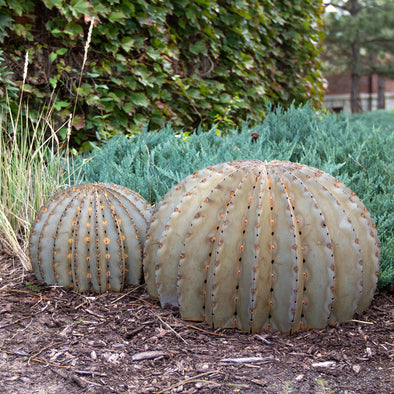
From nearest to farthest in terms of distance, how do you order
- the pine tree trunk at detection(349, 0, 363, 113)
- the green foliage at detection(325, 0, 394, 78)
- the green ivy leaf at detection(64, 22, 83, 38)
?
the green ivy leaf at detection(64, 22, 83, 38), the green foliage at detection(325, 0, 394, 78), the pine tree trunk at detection(349, 0, 363, 113)

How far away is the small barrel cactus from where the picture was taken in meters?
2.38

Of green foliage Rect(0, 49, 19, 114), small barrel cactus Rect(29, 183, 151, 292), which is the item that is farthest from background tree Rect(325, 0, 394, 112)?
small barrel cactus Rect(29, 183, 151, 292)

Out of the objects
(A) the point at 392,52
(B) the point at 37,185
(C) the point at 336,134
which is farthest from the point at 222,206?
(A) the point at 392,52

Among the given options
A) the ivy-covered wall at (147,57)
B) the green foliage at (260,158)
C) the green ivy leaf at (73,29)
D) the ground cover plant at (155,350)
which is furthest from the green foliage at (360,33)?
the ground cover plant at (155,350)

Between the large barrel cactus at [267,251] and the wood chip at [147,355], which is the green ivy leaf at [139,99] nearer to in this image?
the large barrel cactus at [267,251]

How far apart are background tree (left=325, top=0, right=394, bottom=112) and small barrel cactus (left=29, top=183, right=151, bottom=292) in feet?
57.4

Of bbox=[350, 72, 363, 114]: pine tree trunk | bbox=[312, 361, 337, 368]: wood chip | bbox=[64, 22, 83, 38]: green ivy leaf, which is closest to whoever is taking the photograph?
bbox=[312, 361, 337, 368]: wood chip

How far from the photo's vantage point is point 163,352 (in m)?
1.90

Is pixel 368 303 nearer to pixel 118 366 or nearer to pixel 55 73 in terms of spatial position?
pixel 118 366

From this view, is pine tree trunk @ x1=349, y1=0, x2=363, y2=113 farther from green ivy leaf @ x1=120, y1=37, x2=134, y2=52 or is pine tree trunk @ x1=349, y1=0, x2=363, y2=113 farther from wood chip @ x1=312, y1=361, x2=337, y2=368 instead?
wood chip @ x1=312, y1=361, x2=337, y2=368

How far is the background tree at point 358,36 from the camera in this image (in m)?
17.7

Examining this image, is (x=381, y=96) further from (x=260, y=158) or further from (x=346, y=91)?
(x=260, y=158)

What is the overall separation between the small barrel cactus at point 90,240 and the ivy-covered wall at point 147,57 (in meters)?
1.89

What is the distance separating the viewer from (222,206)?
209 cm
